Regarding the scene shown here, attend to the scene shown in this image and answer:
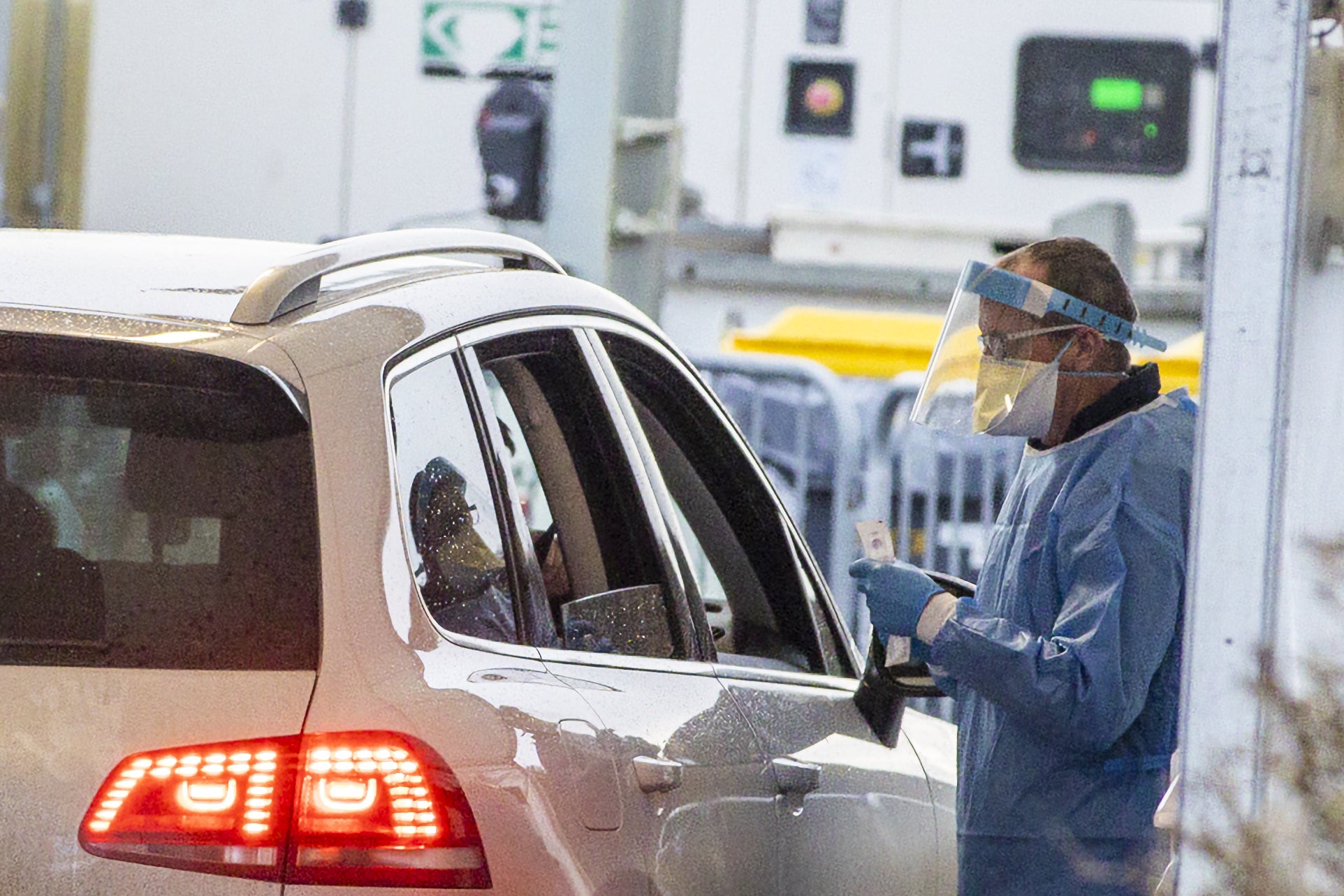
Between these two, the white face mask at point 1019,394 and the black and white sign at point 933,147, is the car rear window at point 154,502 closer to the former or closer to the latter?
the white face mask at point 1019,394

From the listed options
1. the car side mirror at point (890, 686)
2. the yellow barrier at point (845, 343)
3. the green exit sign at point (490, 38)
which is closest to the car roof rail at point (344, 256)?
the car side mirror at point (890, 686)

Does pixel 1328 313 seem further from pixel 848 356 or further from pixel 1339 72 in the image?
pixel 848 356

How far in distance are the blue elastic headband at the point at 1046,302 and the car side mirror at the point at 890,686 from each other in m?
0.47

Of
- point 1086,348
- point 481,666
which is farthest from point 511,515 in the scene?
point 1086,348

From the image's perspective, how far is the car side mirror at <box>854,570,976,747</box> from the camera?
3549 mm

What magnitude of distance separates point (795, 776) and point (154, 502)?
129 cm

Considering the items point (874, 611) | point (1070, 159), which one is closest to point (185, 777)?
point (874, 611)

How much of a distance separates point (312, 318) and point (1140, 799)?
4.91 feet

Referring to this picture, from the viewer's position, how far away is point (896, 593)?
331 centimetres

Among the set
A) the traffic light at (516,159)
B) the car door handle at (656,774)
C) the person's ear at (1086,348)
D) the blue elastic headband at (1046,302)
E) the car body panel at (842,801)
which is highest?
the traffic light at (516,159)

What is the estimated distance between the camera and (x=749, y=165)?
38.1 ft

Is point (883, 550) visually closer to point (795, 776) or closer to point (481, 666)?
point (795, 776)

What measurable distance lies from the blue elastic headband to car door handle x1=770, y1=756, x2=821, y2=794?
80 cm

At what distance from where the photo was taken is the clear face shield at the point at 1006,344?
11.0 ft
